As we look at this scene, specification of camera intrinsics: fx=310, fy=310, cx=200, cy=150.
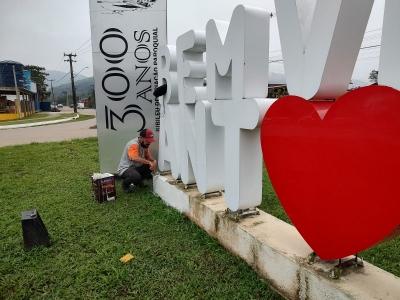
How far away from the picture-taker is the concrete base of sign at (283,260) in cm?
206

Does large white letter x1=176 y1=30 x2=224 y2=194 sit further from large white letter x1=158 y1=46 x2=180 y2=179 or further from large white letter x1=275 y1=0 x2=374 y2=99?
large white letter x1=275 y1=0 x2=374 y2=99

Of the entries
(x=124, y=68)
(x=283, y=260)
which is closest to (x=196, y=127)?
(x=283, y=260)

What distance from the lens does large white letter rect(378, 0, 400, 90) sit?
1600 millimetres

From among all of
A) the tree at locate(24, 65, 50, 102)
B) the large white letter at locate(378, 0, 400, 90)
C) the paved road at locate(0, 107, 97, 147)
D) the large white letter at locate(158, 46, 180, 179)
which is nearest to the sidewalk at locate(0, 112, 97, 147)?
the paved road at locate(0, 107, 97, 147)

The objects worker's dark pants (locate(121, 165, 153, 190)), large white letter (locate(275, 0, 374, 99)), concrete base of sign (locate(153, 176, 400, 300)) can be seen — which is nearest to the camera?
large white letter (locate(275, 0, 374, 99))

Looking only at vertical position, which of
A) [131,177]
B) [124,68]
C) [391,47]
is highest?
[124,68]

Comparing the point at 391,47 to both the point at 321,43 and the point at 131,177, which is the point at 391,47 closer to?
the point at 321,43

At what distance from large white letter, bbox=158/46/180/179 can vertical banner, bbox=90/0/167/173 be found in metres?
0.98

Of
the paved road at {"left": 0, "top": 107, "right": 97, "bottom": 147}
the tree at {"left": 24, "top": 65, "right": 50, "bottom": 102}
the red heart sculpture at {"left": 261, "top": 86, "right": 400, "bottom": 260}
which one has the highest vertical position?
the tree at {"left": 24, "top": 65, "right": 50, "bottom": 102}

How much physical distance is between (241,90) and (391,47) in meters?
1.32

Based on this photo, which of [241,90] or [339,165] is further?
[241,90]

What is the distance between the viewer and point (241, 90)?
2.79m

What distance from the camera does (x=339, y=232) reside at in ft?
6.89

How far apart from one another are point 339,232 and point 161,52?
12.6ft
